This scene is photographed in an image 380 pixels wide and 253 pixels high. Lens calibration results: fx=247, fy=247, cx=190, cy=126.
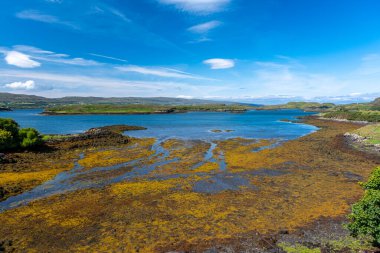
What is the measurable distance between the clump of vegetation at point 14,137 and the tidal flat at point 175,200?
12.6 feet

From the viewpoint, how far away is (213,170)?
36.8 m

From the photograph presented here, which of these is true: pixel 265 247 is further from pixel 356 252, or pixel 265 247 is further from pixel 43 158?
pixel 43 158

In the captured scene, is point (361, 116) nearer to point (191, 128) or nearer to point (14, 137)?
point (191, 128)

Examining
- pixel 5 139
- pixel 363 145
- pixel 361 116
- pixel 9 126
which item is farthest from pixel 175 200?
pixel 361 116

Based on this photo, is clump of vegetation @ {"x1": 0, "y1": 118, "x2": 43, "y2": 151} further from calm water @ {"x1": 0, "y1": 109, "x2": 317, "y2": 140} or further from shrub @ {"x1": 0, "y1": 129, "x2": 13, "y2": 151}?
calm water @ {"x1": 0, "y1": 109, "x2": 317, "y2": 140}

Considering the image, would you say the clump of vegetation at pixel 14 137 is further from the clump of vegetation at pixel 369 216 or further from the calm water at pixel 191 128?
the clump of vegetation at pixel 369 216

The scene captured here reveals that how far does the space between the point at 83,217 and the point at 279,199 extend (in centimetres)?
1883

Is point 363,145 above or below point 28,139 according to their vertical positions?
below

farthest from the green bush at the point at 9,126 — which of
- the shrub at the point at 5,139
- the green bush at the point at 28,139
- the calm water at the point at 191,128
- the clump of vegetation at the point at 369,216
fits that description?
the clump of vegetation at the point at 369,216

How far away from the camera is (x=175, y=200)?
25.3 m

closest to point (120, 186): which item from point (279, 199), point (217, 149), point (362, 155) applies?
point (279, 199)

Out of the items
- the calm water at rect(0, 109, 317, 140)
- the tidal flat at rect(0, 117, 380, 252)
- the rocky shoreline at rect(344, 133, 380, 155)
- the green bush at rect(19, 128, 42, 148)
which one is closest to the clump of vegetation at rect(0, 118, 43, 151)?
the green bush at rect(19, 128, 42, 148)

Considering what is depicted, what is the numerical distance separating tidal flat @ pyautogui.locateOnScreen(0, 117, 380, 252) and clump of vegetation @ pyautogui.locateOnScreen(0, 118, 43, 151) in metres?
3.84

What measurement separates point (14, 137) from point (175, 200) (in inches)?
1608
